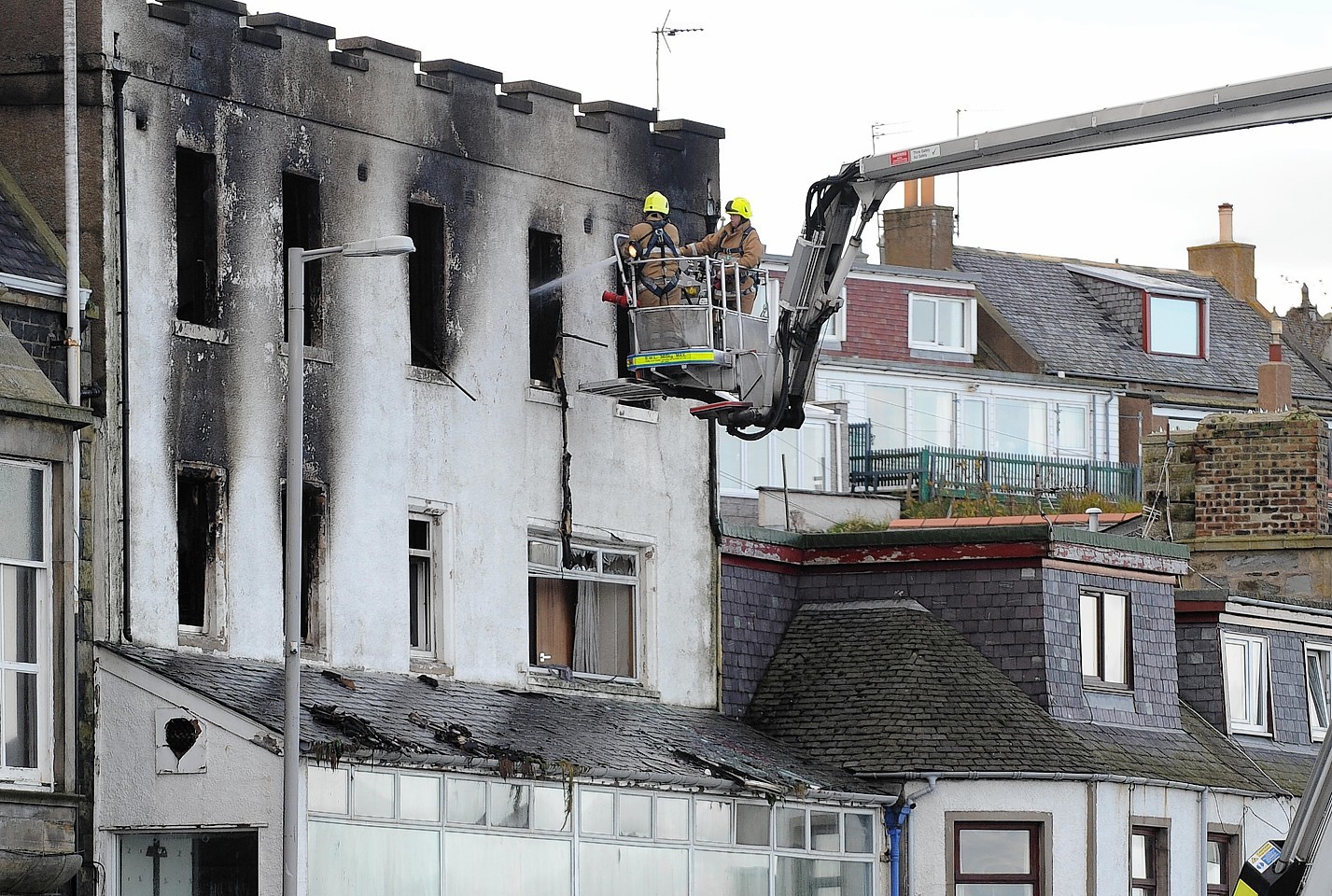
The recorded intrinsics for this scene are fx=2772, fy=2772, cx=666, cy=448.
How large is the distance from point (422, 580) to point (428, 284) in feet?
10.9

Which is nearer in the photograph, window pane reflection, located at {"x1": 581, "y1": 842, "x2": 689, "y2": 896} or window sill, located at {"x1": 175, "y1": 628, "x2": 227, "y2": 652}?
window sill, located at {"x1": 175, "y1": 628, "x2": 227, "y2": 652}

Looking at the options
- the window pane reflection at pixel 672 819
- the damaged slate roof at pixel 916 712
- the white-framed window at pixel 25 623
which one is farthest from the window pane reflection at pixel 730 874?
the white-framed window at pixel 25 623

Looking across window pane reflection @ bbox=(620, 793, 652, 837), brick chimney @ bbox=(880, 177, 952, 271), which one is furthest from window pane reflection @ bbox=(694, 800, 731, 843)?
brick chimney @ bbox=(880, 177, 952, 271)

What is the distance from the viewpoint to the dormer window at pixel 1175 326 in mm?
67812

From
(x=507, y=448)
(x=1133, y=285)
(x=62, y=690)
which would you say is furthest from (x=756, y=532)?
(x=1133, y=285)

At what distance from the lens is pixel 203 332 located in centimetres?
2738

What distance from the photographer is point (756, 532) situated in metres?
35.2

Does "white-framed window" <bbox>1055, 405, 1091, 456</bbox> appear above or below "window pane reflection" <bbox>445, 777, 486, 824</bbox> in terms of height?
above

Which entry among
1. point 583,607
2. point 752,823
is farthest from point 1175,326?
point 752,823

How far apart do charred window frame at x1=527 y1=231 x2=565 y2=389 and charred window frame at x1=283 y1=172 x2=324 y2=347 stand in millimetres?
3637

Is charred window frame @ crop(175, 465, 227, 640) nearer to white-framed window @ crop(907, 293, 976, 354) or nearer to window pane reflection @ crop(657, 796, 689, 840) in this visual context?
window pane reflection @ crop(657, 796, 689, 840)

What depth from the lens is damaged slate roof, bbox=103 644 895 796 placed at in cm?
2592

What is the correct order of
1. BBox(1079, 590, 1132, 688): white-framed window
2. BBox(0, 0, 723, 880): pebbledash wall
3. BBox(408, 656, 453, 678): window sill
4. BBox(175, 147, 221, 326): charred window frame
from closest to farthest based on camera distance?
BBox(0, 0, 723, 880): pebbledash wall → BBox(175, 147, 221, 326): charred window frame → BBox(408, 656, 453, 678): window sill → BBox(1079, 590, 1132, 688): white-framed window

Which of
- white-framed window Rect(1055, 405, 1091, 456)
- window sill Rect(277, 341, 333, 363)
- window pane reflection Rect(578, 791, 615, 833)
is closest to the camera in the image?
window sill Rect(277, 341, 333, 363)
